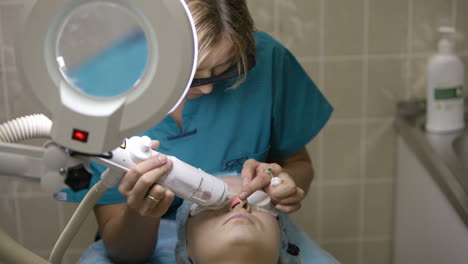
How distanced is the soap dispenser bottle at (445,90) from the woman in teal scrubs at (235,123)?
40 centimetres

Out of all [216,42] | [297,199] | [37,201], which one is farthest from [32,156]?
[37,201]

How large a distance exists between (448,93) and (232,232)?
85cm

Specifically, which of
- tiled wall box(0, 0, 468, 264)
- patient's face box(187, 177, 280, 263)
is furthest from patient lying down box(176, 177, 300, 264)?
tiled wall box(0, 0, 468, 264)

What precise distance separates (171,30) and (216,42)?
31 centimetres

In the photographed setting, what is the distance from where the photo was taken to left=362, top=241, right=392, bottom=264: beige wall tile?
151 cm

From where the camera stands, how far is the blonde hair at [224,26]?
3.11 ft

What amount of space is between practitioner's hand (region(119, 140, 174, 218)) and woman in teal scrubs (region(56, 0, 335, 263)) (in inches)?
4.7

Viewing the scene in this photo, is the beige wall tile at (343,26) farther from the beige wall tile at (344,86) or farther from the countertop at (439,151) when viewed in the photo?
the countertop at (439,151)

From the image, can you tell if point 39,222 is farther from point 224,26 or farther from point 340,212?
point 340,212

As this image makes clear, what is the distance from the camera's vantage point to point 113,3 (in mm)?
686

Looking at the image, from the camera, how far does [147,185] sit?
0.86 meters

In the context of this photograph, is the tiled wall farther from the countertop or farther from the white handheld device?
the white handheld device

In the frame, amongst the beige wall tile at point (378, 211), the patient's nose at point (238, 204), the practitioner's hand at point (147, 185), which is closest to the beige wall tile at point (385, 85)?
the beige wall tile at point (378, 211)

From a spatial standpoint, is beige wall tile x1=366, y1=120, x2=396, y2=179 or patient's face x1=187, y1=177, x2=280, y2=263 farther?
beige wall tile x1=366, y1=120, x2=396, y2=179
